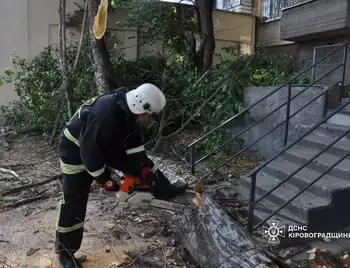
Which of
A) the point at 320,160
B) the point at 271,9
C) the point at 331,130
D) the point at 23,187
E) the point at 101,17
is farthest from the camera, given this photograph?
the point at 271,9

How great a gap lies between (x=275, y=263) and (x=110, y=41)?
8.53 meters

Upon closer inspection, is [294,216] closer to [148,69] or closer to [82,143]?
[82,143]

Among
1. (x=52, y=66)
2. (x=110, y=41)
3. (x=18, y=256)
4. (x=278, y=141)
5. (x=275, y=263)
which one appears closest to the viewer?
(x=275, y=263)

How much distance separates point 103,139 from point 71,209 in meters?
0.75

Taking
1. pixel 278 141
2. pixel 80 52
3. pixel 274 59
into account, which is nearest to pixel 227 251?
pixel 278 141

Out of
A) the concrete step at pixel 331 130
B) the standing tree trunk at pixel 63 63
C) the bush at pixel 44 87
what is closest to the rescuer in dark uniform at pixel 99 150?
the concrete step at pixel 331 130

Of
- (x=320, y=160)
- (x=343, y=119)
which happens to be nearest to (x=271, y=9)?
(x=343, y=119)

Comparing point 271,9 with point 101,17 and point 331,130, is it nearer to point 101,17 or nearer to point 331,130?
point 101,17

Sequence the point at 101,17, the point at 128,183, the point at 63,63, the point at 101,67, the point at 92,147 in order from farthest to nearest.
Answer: the point at 63,63 < the point at 101,67 < the point at 101,17 < the point at 128,183 < the point at 92,147

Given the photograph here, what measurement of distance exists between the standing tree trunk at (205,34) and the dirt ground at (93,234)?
5192 millimetres

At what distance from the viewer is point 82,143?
104 inches

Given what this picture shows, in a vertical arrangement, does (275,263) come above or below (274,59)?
below

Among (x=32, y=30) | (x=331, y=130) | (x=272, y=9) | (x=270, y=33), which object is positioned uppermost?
(x=272, y=9)

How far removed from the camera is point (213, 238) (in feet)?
8.93
